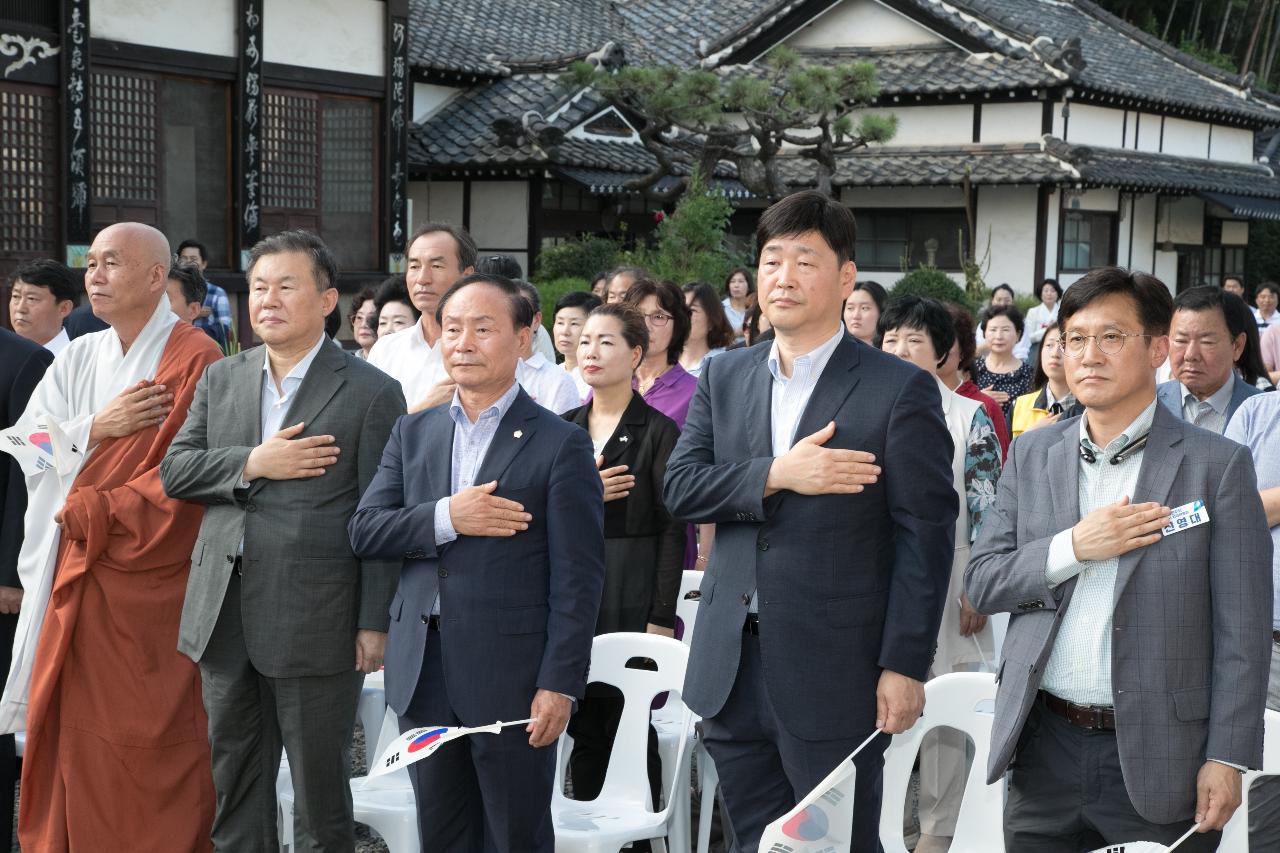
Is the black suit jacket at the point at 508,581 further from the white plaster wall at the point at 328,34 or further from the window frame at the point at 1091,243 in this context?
the window frame at the point at 1091,243

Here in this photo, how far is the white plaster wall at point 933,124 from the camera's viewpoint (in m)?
22.3

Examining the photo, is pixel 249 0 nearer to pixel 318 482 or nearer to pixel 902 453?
pixel 318 482

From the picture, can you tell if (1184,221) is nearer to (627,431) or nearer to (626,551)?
(627,431)

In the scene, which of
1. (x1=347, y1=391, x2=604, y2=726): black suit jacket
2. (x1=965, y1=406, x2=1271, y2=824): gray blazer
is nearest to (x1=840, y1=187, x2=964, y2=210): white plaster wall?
(x1=347, y1=391, x2=604, y2=726): black suit jacket

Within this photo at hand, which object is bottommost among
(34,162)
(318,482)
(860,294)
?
(318,482)

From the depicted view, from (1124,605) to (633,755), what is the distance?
5.77ft

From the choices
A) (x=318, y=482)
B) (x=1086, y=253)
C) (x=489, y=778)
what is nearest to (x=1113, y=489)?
(x=489, y=778)

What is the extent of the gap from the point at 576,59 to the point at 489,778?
17.2 meters

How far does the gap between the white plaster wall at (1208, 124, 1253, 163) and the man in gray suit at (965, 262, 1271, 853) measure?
25446 millimetres

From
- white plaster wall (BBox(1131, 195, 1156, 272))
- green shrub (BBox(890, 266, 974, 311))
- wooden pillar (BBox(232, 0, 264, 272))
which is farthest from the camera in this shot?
white plaster wall (BBox(1131, 195, 1156, 272))

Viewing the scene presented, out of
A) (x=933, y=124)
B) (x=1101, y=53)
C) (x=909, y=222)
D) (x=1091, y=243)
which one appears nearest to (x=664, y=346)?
(x=909, y=222)

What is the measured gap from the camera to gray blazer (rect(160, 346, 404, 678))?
148 inches

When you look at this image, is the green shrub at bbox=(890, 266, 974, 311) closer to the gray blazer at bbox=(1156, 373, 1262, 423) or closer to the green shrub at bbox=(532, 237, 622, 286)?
the green shrub at bbox=(532, 237, 622, 286)

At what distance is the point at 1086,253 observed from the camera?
2247cm
